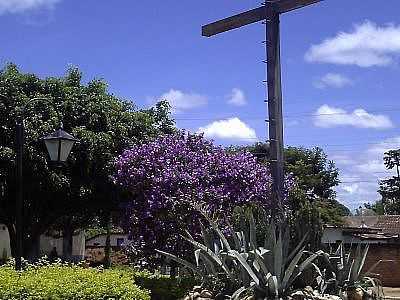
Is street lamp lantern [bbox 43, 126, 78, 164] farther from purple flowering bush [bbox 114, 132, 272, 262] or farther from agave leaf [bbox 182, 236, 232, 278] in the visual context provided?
purple flowering bush [bbox 114, 132, 272, 262]

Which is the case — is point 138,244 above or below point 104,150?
below

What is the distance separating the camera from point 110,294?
372 inches

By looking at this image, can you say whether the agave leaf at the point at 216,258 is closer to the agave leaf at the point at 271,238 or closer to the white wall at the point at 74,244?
the agave leaf at the point at 271,238

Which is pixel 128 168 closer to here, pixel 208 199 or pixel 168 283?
pixel 208 199

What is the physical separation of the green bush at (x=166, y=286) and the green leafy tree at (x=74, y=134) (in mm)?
6281

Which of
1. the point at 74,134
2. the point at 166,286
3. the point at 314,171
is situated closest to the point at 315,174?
the point at 314,171

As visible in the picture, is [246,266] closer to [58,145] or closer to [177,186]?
[58,145]

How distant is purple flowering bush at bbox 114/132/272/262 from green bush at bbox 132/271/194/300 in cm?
123

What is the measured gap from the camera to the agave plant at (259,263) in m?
9.55

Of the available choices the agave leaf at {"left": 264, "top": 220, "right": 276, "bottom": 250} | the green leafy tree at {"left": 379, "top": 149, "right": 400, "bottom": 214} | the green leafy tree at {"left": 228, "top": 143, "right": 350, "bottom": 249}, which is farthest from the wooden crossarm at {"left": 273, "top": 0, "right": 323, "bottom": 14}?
the green leafy tree at {"left": 379, "top": 149, "right": 400, "bottom": 214}

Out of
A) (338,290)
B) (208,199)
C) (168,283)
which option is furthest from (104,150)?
(338,290)

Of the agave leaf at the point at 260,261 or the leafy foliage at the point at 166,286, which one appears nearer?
the agave leaf at the point at 260,261

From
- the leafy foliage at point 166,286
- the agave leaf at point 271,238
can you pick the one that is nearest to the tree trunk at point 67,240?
the leafy foliage at point 166,286

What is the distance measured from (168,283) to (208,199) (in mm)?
Result: 2147
